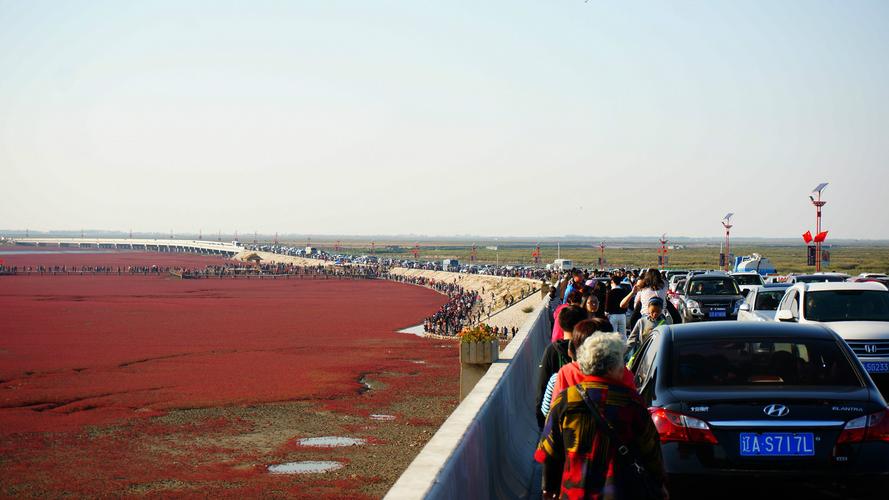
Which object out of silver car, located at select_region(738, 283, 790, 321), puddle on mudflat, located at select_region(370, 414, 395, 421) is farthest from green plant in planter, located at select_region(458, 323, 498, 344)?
puddle on mudflat, located at select_region(370, 414, 395, 421)

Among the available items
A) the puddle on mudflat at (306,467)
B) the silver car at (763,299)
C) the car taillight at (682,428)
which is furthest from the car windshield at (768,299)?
the car taillight at (682,428)

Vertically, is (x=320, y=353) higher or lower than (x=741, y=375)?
lower

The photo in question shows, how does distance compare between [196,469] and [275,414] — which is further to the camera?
[275,414]

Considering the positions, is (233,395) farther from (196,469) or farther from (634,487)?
(634,487)

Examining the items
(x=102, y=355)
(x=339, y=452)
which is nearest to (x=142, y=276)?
(x=102, y=355)

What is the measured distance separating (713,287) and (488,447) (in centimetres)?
2051

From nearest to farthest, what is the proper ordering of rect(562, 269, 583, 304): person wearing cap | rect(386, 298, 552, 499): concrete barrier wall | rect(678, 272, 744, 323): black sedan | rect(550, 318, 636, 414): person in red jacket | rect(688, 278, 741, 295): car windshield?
rect(386, 298, 552, 499): concrete barrier wall
rect(550, 318, 636, 414): person in red jacket
rect(562, 269, 583, 304): person wearing cap
rect(678, 272, 744, 323): black sedan
rect(688, 278, 741, 295): car windshield

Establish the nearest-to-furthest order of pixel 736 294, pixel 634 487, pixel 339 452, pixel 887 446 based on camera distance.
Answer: pixel 634 487 < pixel 887 446 < pixel 339 452 < pixel 736 294

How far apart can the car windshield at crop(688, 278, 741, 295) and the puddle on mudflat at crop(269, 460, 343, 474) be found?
10.9 meters

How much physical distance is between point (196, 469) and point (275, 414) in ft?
24.7

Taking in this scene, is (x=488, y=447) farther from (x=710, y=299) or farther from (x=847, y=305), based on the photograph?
(x=710, y=299)

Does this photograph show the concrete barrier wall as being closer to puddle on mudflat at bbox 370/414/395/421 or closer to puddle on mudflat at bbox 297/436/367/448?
puddle on mudflat at bbox 297/436/367/448

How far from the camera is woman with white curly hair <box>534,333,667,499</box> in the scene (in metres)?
4.57

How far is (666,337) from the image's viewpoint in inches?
299
